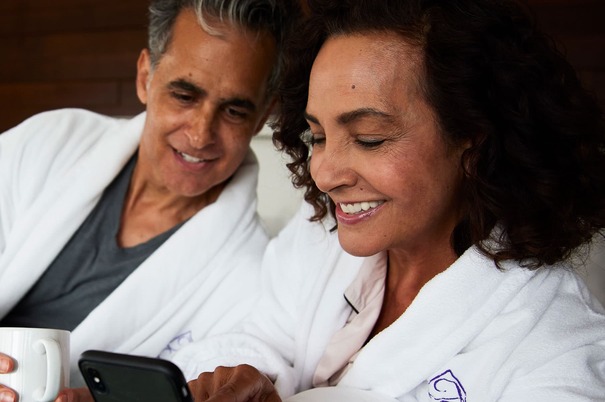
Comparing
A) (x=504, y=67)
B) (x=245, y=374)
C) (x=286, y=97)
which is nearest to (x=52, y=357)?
(x=245, y=374)

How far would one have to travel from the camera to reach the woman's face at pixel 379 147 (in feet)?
3.89

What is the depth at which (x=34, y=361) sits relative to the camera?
1118 mm

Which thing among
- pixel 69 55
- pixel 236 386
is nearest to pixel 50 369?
pixel 236 386

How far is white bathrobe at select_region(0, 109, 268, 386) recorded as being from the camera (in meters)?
1.66

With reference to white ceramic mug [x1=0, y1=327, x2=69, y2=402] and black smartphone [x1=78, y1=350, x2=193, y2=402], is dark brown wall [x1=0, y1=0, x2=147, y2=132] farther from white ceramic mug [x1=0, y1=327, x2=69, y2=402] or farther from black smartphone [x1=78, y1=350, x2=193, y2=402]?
black smartphone [x1=78, y1=350, x2=193, y2=402]

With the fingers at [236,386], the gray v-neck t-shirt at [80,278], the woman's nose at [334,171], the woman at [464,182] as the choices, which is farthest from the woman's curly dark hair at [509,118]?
the gray v-neck t-shirt at [80,278]

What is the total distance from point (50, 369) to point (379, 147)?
0.53 metres

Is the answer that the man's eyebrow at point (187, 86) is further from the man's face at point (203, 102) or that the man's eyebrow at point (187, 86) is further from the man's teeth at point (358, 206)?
the man's teeth at point (358, 206)

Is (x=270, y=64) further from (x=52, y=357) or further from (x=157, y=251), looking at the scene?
(x=52, y=357)

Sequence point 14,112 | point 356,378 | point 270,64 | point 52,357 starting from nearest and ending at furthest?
point 52,357 → point 356,378 → point 270,64 → point 14,112

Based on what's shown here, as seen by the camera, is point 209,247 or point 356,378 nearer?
point 356,378

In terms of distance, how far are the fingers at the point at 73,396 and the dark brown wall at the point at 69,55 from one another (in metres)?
1.09

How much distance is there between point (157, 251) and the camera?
1.70 metres

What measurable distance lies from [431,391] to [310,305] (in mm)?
292
